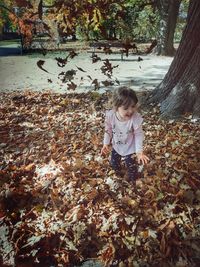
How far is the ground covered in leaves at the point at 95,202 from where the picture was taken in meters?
2.62

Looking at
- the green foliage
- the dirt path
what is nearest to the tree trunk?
the dirt path

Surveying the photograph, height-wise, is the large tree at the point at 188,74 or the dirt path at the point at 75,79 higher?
the large tree at the point at 188,74

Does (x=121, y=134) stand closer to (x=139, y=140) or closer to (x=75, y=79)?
(x=139, y=140)

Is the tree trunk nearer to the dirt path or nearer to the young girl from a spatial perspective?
the dirt path

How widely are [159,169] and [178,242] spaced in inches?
45.0

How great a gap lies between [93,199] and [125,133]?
73 centimetres

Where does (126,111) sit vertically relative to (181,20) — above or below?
below

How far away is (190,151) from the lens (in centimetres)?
407

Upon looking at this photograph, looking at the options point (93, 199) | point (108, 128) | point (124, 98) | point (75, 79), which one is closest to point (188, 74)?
point (108, 128)

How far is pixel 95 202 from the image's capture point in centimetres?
320

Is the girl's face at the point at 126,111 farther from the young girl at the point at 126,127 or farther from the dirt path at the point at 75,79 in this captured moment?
the dirt path at the point at 75,79

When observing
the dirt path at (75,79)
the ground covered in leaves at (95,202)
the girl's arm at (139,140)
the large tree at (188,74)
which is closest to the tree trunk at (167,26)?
the dirt path at (75,79)

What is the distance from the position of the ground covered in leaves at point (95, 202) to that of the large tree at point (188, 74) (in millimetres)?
322

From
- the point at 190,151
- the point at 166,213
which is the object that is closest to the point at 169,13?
the point at 190,151
